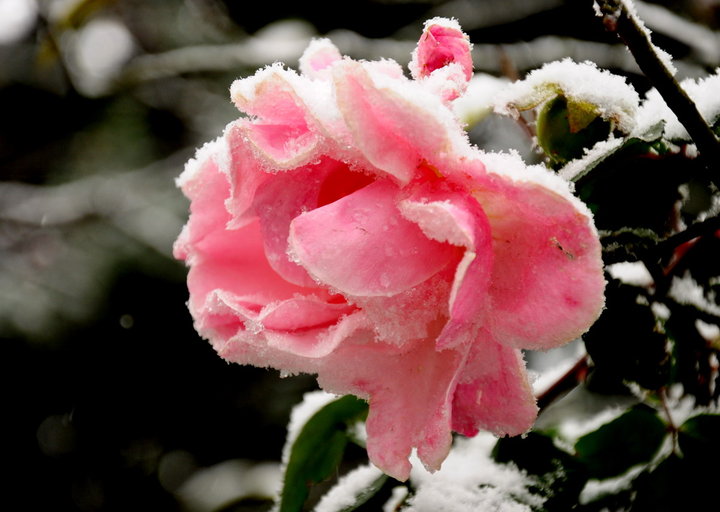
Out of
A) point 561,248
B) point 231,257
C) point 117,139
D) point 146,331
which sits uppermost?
point 561,248

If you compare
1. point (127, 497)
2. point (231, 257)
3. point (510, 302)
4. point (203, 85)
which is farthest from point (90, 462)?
point (510, 302)

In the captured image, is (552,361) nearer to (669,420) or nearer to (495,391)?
(669,420)

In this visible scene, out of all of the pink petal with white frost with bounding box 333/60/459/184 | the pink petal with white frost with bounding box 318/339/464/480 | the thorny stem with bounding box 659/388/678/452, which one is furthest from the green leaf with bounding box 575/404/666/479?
the pink petal with white frost with bounding box 333/60/459/184

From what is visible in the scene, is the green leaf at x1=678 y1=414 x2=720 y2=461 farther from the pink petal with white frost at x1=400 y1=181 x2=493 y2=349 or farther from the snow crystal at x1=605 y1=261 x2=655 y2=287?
the pink petal with white frost at x1=400 y1=181 x2=493 y2=349

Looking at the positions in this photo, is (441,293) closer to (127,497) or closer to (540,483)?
(540,483)

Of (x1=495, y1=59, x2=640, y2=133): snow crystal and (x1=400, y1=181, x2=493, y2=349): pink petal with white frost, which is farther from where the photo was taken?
(x1=495, y1=59, x2=640, y2=133): snow crystal

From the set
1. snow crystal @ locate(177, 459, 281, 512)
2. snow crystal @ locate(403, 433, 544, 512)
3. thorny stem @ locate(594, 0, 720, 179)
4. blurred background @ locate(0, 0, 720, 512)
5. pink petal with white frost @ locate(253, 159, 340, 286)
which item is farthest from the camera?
blurred background @ locate(0, 0, 720, 512)
